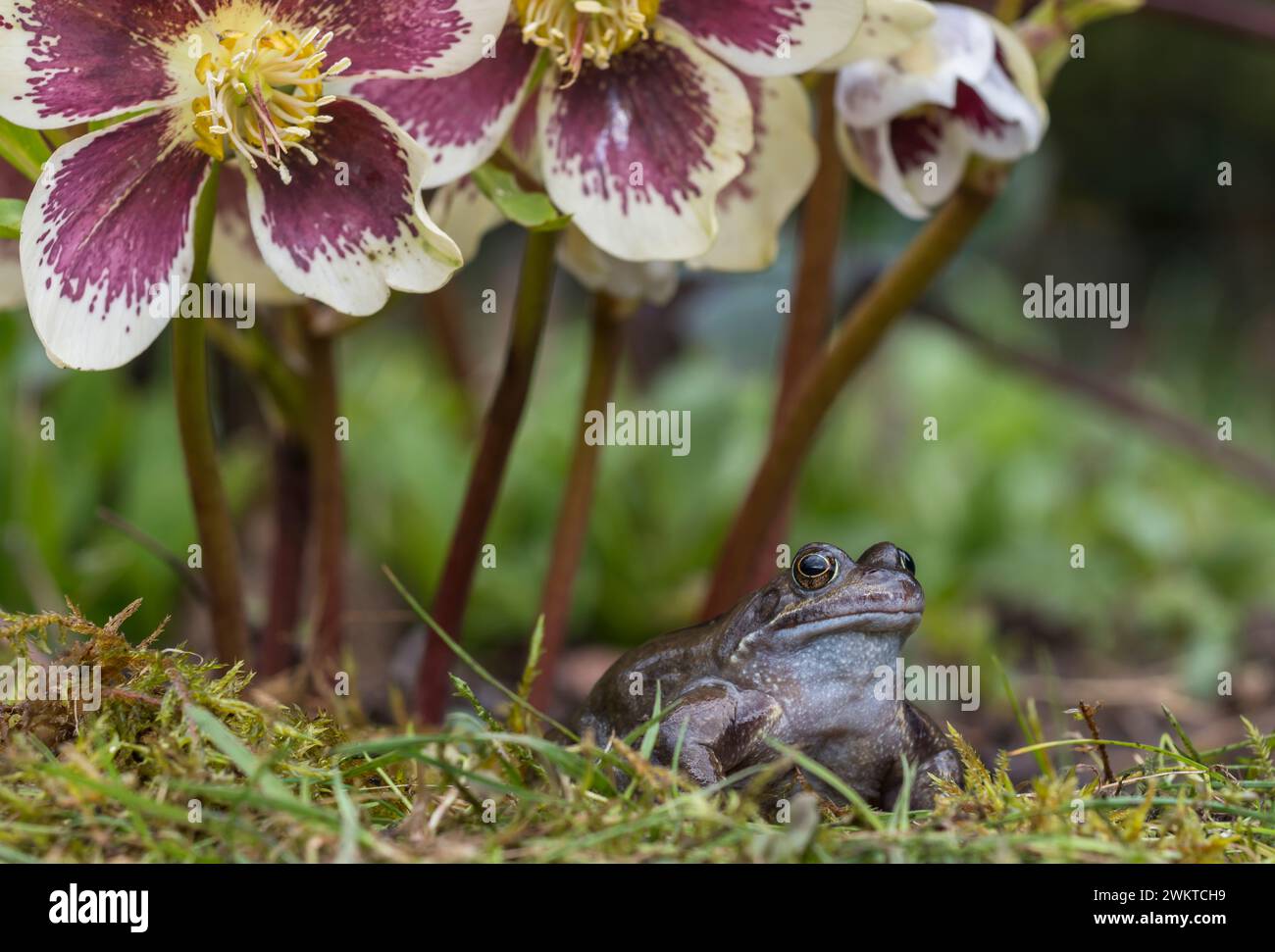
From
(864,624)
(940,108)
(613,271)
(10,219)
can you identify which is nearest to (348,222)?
(10,219)

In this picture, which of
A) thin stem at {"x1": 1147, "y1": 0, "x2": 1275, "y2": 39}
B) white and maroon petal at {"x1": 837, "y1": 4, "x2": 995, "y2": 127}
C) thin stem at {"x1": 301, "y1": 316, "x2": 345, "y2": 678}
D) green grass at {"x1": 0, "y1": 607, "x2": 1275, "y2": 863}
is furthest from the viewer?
thin stem at {"x1": 1147, "y1": 0, "x2": 1275, "y2": 39}

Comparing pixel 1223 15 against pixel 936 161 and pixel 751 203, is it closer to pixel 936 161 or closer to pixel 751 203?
Result: pixel 936 161

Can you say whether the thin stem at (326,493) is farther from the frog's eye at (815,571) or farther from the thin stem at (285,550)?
the frog's eye at (815,571)

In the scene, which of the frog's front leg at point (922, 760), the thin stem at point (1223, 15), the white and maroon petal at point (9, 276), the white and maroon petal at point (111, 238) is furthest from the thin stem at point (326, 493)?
the thin stem at point (1223, 15)

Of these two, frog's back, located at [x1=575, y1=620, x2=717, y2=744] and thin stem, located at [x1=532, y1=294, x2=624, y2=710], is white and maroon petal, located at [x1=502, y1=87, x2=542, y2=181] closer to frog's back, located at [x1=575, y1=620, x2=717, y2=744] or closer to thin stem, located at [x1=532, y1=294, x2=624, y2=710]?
thin stem, located at [x1=532, y1=294, x2=624, y2=710]

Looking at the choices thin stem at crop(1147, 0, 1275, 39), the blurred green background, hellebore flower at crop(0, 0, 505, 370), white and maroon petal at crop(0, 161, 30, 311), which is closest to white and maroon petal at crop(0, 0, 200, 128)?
hellebore flower at crop(0, 0, 505, 370)

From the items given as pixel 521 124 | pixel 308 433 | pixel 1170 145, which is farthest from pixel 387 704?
pixel 1170 145
